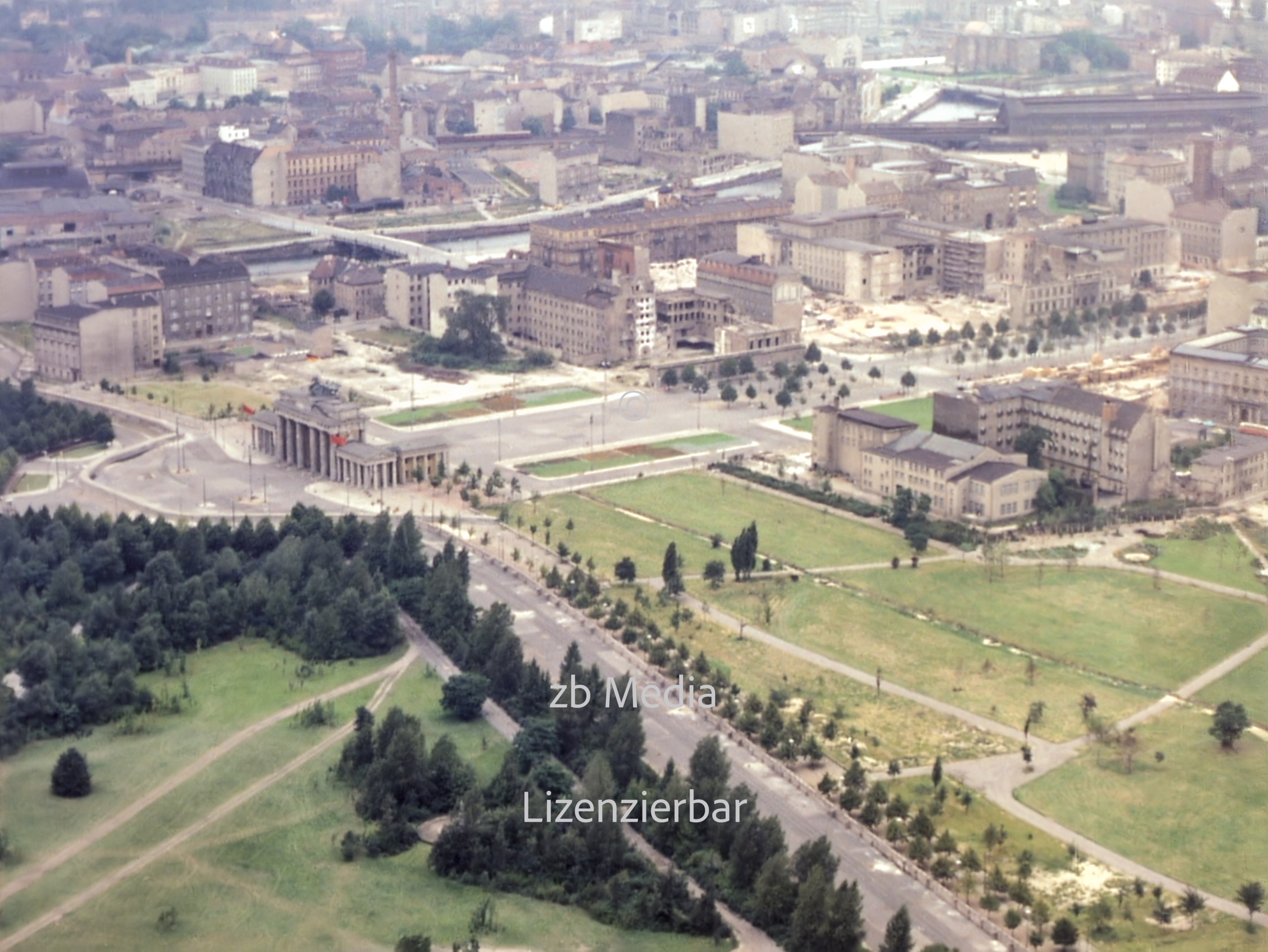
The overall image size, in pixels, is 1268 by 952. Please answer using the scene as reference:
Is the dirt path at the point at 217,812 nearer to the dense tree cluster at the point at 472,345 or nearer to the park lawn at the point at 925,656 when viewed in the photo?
the park lawn at the point at 925,656

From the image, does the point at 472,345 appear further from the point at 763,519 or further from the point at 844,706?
the point at 844,706

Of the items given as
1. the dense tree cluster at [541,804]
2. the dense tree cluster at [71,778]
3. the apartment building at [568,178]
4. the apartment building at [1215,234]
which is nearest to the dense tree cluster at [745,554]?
the dense tree cluster at [541,804]

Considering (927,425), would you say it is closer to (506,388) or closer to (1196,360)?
(1196,360)

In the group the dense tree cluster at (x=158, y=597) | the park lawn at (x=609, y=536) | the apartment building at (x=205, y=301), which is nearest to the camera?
the dense tree cluster at (x=158, y=597)

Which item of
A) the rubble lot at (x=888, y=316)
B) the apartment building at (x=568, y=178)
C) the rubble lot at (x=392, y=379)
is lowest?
the rubble lot at (x=392, y=379)

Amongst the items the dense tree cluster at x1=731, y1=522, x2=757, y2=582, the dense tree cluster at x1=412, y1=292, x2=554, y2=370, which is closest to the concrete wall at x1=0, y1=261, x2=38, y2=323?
the dense tree cluster at x1=412, y1=292, x2=554, y2=370

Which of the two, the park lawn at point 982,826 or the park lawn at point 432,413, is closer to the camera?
the park lawn at point 982,826

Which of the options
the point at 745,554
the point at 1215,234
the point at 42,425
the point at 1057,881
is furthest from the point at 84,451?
the point at 1215,234

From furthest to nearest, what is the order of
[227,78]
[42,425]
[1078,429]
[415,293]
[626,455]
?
[227,78] → [415,293] → [42,425] → [626,455] → [1078,429]
